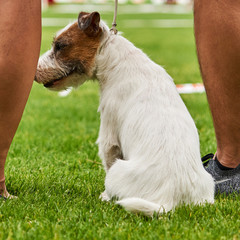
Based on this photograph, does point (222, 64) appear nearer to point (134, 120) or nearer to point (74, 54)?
point (134, 120)

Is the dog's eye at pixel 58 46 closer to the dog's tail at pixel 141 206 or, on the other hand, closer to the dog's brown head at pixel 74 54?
the dog's brown head at pixel 74 54

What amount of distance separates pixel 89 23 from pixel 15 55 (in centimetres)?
60

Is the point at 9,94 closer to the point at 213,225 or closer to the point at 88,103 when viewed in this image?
the point at 213,225

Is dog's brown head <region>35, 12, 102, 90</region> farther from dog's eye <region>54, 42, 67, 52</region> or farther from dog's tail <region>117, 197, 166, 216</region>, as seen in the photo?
dog's tail <region>117, 197, 166, 216</region>

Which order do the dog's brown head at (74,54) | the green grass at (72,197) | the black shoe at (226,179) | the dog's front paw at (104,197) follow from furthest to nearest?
1. the black shoe at (226,179)
2. the dog's brown head at (74,54)
3. the dog's front paw at (104,197)
4. the green grass at (72,197)

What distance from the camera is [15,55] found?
309 cm

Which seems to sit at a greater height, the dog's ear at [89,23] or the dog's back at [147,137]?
the dog's ear at [89,23]

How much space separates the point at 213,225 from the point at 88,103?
15.2 ft

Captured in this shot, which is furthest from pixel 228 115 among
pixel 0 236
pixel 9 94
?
pixel 0 236

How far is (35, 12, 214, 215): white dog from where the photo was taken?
3010 mm

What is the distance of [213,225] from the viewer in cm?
288

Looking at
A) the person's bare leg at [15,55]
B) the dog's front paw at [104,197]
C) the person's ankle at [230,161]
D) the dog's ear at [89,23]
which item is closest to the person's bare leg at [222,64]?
the person's ankle at [230,161]

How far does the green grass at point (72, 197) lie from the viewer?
109 inches

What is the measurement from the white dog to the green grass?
129mm
